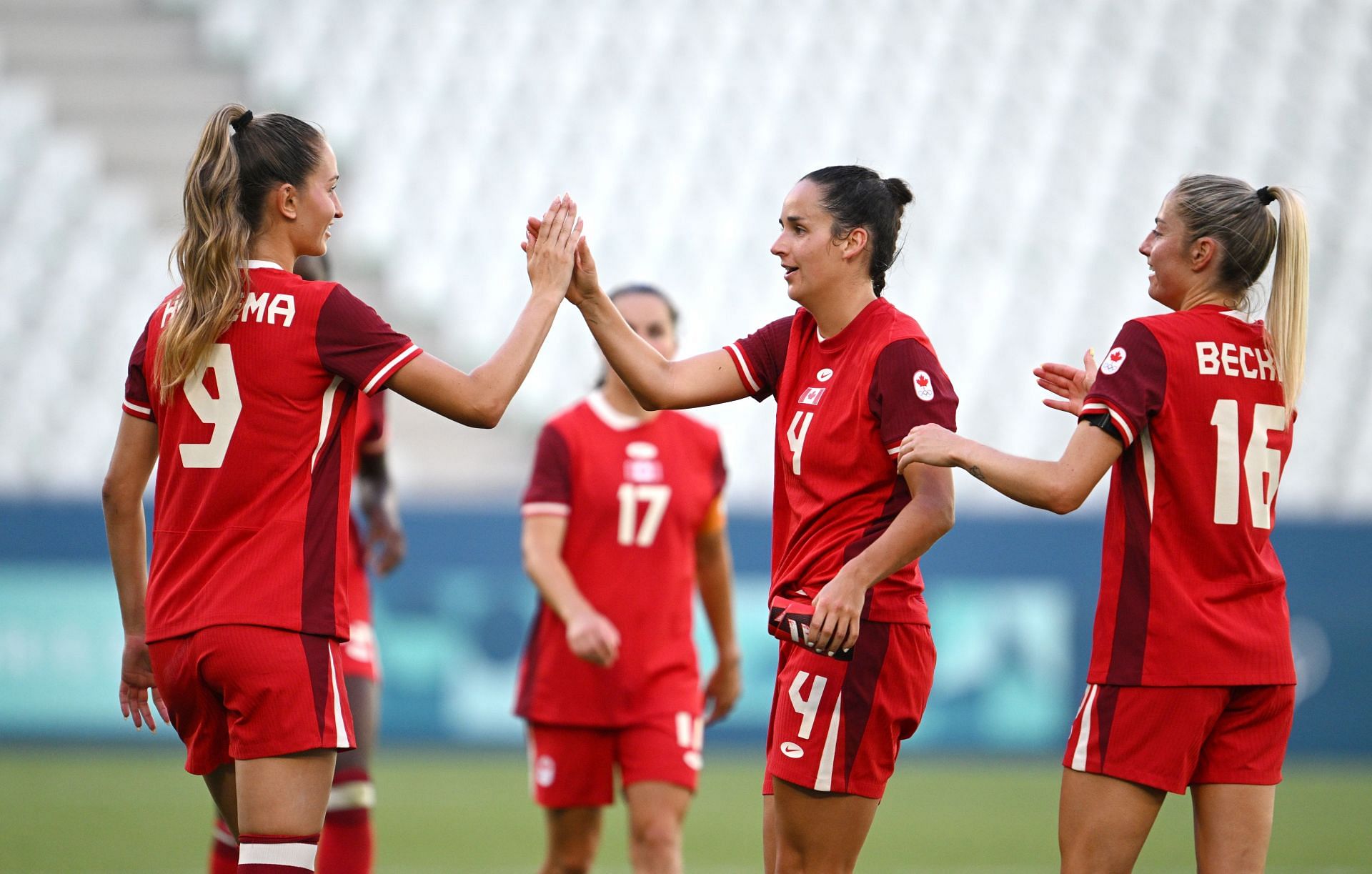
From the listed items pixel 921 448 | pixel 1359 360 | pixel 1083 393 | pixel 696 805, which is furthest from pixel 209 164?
pixel 1359 360

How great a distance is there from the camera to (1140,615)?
3.50 meters

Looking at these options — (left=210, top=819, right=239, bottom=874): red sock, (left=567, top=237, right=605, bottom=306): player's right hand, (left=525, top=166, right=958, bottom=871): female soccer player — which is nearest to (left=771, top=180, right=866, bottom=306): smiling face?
(left=525, top=166, right=958, bottom=871): female soccer player

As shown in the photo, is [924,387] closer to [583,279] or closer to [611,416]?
[583,279]

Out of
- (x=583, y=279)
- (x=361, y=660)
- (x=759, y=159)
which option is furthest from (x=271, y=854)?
(x=759, y=159)

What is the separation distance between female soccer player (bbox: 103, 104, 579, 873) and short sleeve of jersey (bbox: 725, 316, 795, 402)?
0.77m

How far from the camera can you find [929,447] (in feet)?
10.9

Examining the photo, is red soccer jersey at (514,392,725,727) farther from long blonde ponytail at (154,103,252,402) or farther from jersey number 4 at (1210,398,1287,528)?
jersey number 4 at (1210,398,1287,528)

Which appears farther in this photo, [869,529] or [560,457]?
[560,457]

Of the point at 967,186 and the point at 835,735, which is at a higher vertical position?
the point at 967,186

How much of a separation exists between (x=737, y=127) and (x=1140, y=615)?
14.0 m

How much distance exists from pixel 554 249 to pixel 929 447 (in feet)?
3.81

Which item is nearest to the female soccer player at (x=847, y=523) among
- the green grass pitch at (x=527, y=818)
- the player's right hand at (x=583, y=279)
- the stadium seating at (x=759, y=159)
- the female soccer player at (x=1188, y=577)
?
the female soccer player at (x=1188, y=577)

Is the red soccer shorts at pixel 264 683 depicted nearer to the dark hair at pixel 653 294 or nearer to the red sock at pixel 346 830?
the red sock at pixel 346 830

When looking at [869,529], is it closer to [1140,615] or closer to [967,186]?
[1140,615]
